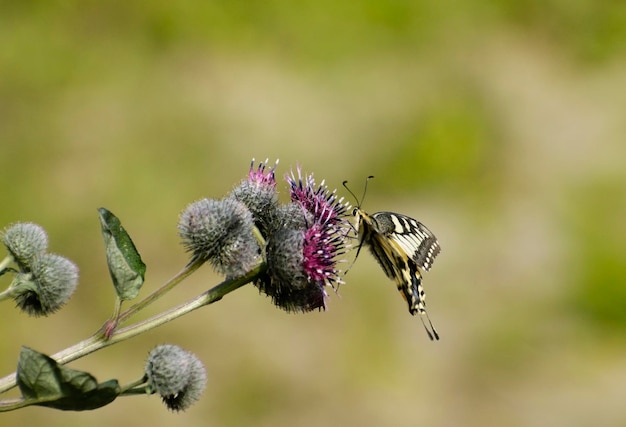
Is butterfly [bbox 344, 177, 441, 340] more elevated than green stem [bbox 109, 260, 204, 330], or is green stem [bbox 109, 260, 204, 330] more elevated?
butterfly [bbox 344, 177, 441, 340]

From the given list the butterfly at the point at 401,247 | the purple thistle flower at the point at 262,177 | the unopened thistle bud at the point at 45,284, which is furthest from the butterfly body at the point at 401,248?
the unopened thistle bud at the point at 45,284

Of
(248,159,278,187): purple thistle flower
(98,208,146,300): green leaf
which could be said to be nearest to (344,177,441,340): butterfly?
(248,159,278,187): purple thistle flower

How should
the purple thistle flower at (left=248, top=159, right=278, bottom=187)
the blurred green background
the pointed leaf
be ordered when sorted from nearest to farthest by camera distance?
1. the pointed leaf
2. the purple thistle flower at (left=248, top=159, right=278, bottom=187)
3. the blurred green background

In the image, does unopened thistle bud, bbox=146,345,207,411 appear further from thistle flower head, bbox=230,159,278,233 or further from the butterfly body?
the butterfly body

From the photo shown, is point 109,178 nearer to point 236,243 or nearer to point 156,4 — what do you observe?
point 156,4

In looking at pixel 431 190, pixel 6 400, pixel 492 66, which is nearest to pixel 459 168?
pixel 431 190

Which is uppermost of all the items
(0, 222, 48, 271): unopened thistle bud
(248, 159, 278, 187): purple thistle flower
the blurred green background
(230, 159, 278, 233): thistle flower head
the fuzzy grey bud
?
the blurred green background

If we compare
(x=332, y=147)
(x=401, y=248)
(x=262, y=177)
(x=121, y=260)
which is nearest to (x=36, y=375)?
(x=121, y=260)
